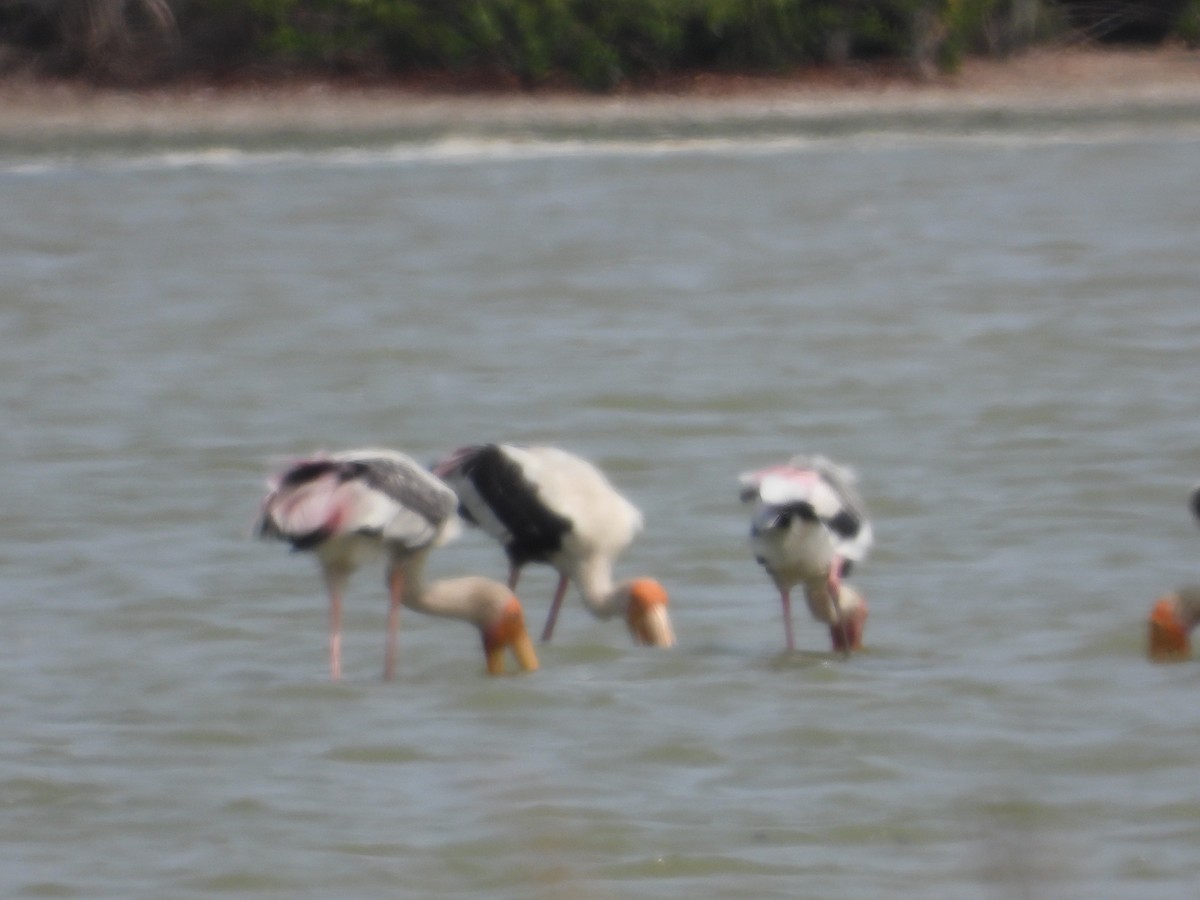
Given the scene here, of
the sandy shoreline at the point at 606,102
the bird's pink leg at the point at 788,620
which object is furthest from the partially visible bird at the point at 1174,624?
the sandy shoreline at the point at 606,102

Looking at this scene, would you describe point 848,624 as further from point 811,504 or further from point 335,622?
point 335,622

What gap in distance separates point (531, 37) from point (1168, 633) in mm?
17500

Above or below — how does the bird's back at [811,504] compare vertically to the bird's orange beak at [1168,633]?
above

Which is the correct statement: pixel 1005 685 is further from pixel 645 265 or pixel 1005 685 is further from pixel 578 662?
pixel 645 265

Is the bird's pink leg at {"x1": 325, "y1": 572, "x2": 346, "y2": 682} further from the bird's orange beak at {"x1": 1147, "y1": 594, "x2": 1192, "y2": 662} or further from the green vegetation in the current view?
the green vegetation

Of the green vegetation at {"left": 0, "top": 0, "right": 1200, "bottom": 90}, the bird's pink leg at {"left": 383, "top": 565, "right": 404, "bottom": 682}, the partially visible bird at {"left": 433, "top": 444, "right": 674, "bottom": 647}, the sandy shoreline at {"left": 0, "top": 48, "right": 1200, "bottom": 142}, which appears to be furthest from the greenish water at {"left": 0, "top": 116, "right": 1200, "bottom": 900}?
the green vegetation at {"left": 0, "top": 0, "right": 1200, "bottom": 90}

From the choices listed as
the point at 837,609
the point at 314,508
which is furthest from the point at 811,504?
the point at 314,508

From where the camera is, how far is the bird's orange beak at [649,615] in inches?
277

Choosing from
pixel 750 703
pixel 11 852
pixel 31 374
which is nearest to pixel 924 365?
pixel 31 374

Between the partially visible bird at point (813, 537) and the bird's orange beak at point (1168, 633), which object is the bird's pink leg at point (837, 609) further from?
the bird's orange beak at point (1168, 633)

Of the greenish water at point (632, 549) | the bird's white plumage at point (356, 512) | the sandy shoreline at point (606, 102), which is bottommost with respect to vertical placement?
the sandy shoreline at point (606, 102)

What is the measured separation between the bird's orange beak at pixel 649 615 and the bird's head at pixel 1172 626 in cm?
118

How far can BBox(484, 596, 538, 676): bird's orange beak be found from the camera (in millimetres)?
6898

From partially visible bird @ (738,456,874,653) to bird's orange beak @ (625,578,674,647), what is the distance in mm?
279
